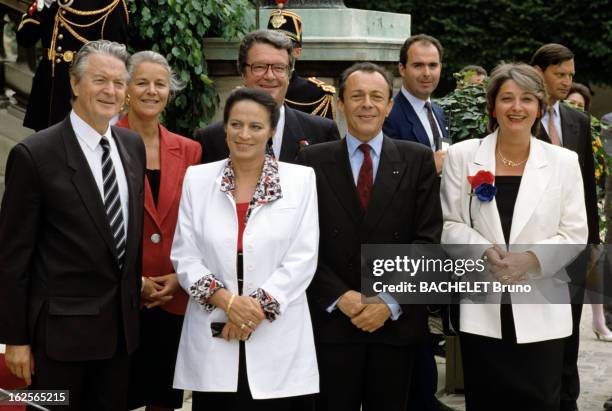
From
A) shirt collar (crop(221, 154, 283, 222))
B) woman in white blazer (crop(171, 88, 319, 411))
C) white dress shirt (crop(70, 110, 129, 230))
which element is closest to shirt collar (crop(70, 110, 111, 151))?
white dress shirt (crop(70, 110, 129, 230))

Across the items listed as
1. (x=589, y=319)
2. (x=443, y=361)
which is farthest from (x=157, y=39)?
(x=589, y=319)

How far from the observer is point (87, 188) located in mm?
4812

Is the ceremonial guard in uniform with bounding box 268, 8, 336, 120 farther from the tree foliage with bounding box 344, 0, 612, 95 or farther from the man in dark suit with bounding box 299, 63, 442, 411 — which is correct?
the tree foliage with bounding box 344, 0, 612, 95

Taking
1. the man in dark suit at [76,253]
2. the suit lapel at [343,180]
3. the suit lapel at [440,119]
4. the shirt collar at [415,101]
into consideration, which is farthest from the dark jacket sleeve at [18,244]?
the suit lapel at [440,119]

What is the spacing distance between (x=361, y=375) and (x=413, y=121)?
169 cm

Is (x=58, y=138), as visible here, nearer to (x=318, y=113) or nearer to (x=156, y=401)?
(x=156, y=401)

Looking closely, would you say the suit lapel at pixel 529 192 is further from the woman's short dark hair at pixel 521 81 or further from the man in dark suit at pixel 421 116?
the man in dark suit at pixel 421 116

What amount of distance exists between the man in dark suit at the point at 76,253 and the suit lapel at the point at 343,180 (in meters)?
0.94

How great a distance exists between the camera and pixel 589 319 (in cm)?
1044

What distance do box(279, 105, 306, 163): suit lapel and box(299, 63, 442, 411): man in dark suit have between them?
1.41 feet

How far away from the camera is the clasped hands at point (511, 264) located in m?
5.35

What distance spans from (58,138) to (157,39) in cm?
368

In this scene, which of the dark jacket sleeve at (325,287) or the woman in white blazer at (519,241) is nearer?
the dark jacket sleeve at (325,287)

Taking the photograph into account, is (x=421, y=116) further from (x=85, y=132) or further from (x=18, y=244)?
(x=18, y=244)
